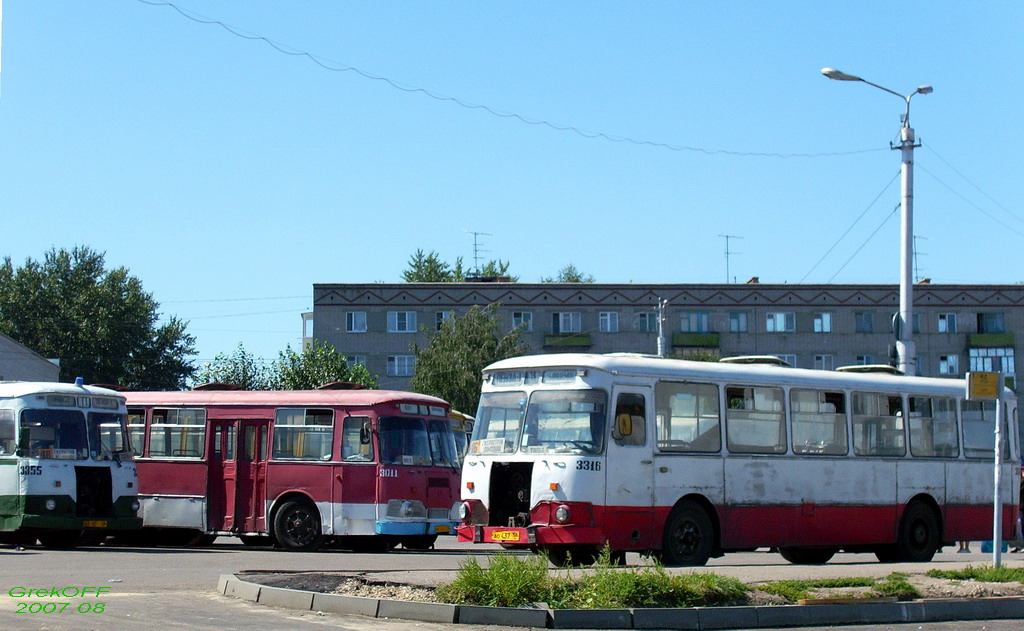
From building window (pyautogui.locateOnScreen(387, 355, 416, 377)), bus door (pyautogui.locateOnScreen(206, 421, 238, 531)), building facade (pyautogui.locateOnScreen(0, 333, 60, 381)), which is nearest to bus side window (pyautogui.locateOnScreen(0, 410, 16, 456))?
bus door (pyautogui.locateOnScreen(206, 421, 238, 531))

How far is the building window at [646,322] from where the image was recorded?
260 feet

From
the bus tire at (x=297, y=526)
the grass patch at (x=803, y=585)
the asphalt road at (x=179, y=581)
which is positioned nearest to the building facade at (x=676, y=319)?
the bus tire at (x=297, y=526)

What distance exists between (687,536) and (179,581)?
676 centimetres

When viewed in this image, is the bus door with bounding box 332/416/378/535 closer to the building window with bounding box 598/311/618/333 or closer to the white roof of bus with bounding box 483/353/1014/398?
the white roof of bus with bounding box 483/353/1014/398

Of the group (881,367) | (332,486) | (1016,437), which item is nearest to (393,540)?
(332,486)

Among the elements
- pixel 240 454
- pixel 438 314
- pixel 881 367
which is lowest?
pixel 240 454

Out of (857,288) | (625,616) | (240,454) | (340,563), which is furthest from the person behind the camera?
(857,288)

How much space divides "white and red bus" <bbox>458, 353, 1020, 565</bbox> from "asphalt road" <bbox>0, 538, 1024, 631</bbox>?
1350mm

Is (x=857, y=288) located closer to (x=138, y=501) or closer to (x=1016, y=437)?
(x=1016, y=437)

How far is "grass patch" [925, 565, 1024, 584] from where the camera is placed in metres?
14.7

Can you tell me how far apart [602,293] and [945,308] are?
67.6 ft

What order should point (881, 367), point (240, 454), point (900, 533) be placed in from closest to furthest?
1. point (900, 533)
2. point (881, 367)
3. point (240, 454)

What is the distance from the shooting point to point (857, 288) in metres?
79.4

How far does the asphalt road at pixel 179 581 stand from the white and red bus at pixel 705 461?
135 centimetres
